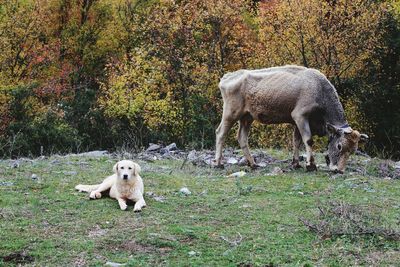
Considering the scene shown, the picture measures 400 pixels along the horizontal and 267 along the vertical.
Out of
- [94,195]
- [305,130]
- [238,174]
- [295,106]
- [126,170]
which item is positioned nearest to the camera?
[126,170]

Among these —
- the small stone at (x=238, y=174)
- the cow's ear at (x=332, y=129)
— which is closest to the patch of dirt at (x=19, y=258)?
the small stone at (x=238, y=174)

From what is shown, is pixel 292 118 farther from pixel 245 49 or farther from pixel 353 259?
pixel 245 49

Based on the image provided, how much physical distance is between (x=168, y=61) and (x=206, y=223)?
3045 centimetres

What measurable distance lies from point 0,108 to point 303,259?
2815 centimetres

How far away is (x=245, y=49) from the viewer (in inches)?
1460

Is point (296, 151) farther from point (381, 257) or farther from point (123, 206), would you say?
point (381, 257)

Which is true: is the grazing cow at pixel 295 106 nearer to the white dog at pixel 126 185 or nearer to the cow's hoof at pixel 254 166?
the cow's hoof at pixel 254 166

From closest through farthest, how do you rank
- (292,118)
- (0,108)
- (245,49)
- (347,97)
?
(292,118) → (0,108) → (347,97) → (245,49)

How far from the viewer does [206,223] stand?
877 centimetres

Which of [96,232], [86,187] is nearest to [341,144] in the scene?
[86,187]

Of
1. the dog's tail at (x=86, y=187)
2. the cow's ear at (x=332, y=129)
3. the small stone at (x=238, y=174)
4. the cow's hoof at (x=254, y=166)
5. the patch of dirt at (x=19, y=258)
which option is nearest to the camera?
the patch of dirt at (x=19, y=258)

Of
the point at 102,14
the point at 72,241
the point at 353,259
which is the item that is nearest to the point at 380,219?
the point at 353,259

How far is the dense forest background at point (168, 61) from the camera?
103 feet

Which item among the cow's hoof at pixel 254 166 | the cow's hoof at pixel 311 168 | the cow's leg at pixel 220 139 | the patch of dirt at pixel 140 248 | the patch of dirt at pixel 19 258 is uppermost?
the patch of dirt at pixel 19 258
